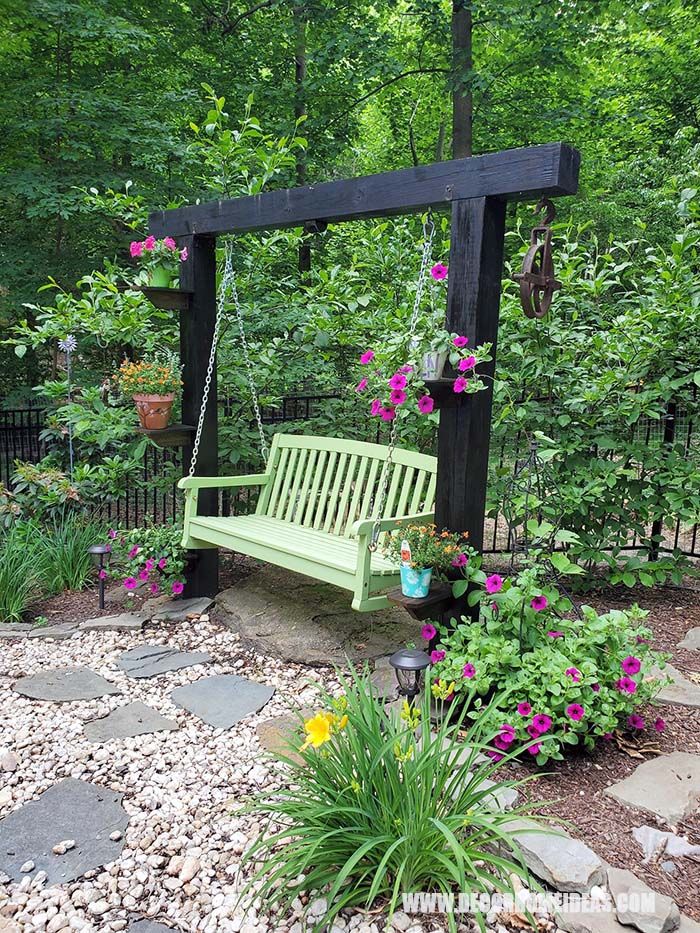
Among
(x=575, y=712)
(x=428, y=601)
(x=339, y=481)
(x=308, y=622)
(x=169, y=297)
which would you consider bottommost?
(x=308, y=622)

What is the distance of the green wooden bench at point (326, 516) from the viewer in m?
2.90

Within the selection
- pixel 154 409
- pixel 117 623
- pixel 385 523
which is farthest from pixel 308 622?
pixel 154 409

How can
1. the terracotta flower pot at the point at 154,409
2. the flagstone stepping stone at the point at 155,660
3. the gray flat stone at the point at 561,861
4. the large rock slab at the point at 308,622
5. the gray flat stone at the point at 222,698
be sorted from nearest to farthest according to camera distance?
the gray flat stone at the point at 561,861
the gray flat stone at the point at 222,698
the flagstone stepping stone at the point at 155,660
the large rock slab at the point at 308,622
the terracotta flower pot at the point at 154,409

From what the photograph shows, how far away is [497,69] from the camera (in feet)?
25.7

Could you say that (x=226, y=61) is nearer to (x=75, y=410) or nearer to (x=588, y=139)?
(x=588, y=139)

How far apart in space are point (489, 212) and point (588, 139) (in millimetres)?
7989

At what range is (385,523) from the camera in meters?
2.89

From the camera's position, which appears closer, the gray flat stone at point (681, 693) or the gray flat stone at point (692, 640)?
the gray flat stone at point (681, 693)

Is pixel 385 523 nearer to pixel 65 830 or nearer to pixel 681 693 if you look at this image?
pixel 681 693

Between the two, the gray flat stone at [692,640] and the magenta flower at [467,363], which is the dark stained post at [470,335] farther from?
the gray flat stone at [692,640]

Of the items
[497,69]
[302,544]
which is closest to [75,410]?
[302,544]

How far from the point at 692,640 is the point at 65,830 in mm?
2645

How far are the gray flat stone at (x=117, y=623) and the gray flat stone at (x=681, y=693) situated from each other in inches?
96.6

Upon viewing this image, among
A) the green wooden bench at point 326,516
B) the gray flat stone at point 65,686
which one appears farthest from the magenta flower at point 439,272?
the gray flat stone at point 65,686
